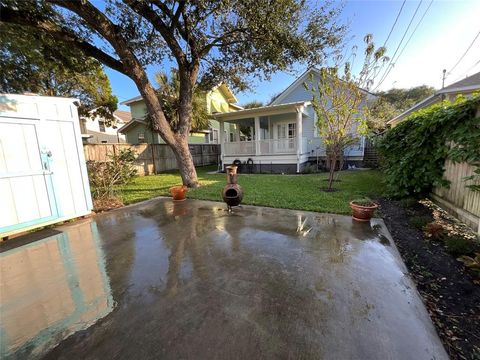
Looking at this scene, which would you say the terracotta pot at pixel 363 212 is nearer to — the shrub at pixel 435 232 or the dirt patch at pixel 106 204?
the shrub at pixel 435 232

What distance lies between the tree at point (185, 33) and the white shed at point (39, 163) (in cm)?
296

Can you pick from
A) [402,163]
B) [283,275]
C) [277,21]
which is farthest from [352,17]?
[283,275]

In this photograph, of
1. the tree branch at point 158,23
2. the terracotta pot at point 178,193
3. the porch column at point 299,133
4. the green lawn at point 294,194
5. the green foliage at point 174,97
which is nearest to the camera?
the green lawn at point 294,194

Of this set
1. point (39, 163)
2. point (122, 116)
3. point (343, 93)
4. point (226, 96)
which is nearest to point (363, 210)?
point (343, 93)

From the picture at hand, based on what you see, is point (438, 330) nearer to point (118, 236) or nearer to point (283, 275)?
point (283, 275)

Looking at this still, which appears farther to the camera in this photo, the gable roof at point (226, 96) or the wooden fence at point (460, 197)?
the gable roof at point (226, 96)

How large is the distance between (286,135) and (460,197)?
1084 cm

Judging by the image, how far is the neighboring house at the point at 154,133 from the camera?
16812mm

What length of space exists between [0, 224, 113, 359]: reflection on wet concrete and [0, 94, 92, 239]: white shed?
88 cm

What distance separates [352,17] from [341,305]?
9342 mm

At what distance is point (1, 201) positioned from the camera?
3.85m

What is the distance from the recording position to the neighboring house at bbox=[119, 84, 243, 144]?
1681 centimetres

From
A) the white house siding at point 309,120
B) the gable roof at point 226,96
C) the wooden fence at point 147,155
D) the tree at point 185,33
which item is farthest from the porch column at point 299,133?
the wooden fence at point 147,155

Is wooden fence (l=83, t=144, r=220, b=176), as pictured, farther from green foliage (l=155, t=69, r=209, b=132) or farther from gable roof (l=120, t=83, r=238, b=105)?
gable roof (l=120, t=83, r=238, b=105)
